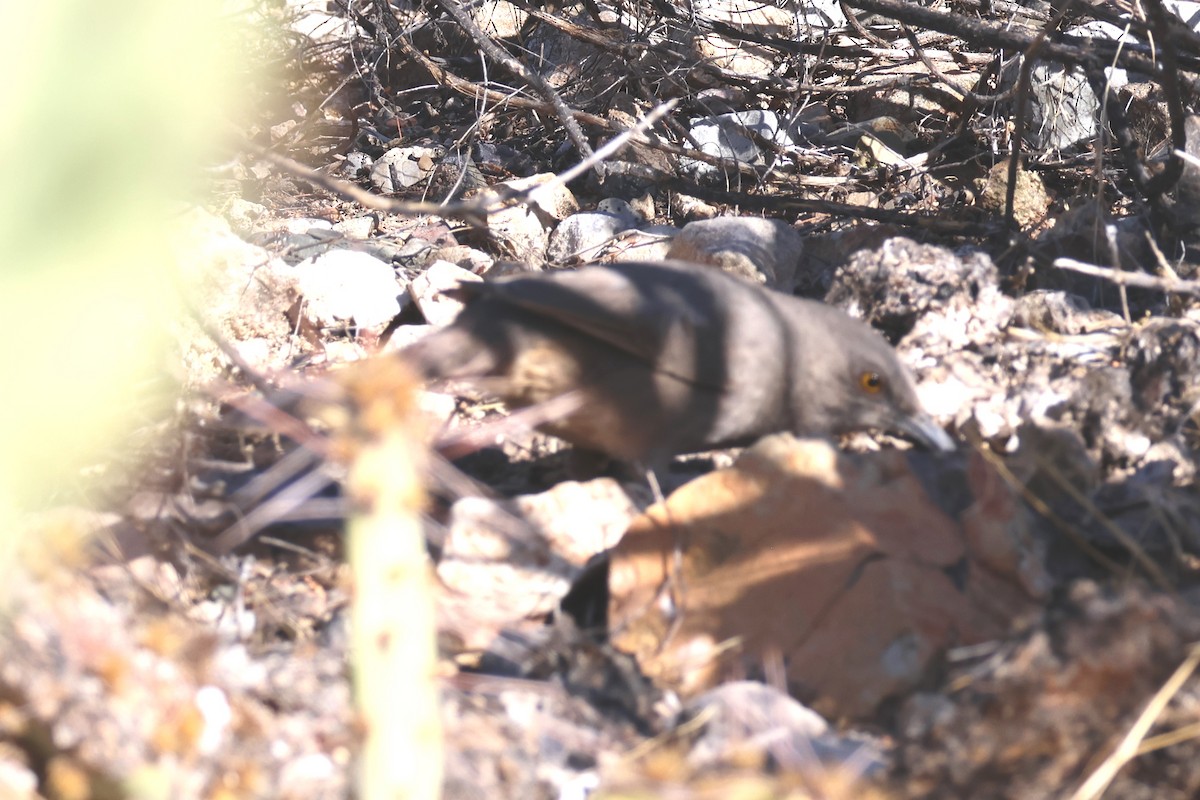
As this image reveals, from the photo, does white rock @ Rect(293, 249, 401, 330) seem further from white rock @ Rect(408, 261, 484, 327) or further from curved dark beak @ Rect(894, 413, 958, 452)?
curved dark beak @ Rect(894, 413, 958, 452)

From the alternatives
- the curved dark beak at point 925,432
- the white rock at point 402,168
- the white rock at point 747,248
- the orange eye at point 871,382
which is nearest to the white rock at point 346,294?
the white rock at point 747,248

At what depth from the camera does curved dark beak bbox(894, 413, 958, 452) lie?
152 inches

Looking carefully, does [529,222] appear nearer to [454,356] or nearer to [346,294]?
[346,294]

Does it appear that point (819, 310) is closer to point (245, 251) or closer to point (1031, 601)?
point (1031, 601)

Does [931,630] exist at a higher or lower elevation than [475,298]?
lower

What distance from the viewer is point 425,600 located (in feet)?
6.27

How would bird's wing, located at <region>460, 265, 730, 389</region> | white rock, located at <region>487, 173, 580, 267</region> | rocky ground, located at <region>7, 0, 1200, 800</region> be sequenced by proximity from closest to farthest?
rocky ground, located at <region>7, 0, 1200, 800</region>, bird's wing, located at <region>460, 265, 730, 389</region>, white rock, located at <region>487, 173, 580, 267</region>

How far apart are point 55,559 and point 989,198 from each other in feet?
16.2

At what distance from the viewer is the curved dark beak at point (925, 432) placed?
387 cm

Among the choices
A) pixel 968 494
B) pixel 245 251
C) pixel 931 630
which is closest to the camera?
pixel 931 630

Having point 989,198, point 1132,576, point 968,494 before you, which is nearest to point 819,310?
point 968,494

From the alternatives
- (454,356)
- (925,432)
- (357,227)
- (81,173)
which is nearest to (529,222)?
(357,227)

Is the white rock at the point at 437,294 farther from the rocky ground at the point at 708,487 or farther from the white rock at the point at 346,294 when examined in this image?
the white rock at the point at 346,294

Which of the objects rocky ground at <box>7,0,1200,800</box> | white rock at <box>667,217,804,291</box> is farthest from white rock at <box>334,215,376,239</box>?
white rock at <box>667,217,804,291</box>
